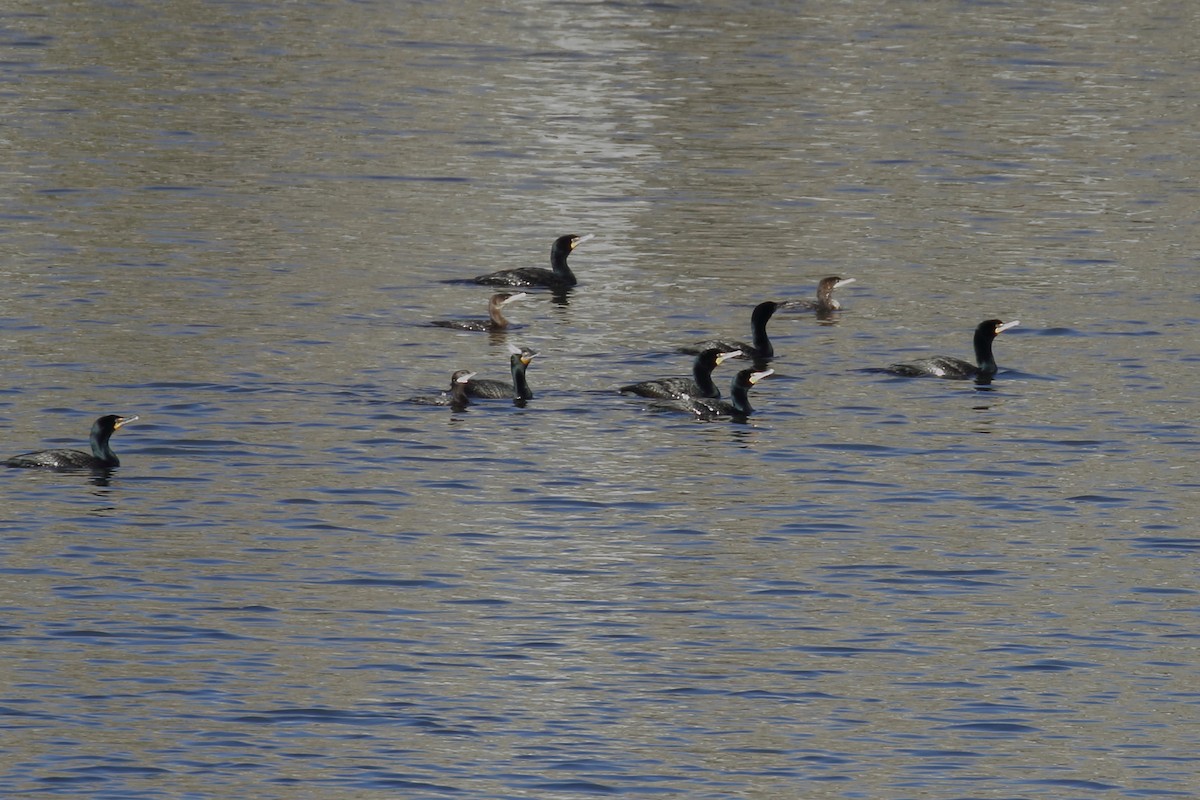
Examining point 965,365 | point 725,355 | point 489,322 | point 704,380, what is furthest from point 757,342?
point 489,322

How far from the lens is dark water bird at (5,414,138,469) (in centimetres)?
2106

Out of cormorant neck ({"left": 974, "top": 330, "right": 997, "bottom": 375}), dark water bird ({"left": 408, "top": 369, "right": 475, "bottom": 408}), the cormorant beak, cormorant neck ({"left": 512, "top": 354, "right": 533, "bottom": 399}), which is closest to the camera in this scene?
dark water bird ({"left": 408, "top": 369, "right": 475, "bottom": 408})

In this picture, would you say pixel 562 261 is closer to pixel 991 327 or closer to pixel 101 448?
pixel 991 327

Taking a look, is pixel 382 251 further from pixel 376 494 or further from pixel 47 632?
pixel 47 632

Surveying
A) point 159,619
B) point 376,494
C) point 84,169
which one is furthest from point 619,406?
point 84,169

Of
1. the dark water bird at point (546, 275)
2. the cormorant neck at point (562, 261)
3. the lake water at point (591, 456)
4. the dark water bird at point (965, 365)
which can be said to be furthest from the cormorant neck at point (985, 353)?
the cormorant neck at point (562, 261)

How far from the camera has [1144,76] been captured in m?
51.5

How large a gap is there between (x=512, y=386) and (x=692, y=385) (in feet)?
6.11

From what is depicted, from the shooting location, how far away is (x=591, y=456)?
22.6m

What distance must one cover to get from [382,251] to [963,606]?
16.4 m

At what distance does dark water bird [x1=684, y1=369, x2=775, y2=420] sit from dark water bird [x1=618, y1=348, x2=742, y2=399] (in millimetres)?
134

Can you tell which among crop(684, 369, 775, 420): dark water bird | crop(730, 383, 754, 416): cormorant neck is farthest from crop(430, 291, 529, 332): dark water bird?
crop(730, 383, 754, 416): cormorant neck

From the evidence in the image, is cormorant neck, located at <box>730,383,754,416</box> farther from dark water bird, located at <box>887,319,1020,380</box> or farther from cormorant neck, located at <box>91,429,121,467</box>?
cormorant neck, located at <box>91,429,121,467</box>

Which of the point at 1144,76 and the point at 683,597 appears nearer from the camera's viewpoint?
the point at 683,597
